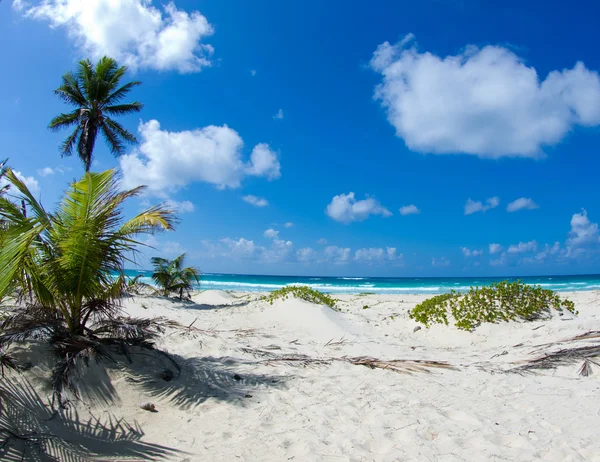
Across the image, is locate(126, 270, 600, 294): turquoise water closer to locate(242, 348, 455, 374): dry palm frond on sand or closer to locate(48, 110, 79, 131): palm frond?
locate(48, 110, 79, 131): palm frond

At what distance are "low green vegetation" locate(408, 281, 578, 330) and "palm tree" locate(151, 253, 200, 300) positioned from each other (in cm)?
1163

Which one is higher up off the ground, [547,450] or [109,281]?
[109,281]

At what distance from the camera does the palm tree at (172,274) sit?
685 inches

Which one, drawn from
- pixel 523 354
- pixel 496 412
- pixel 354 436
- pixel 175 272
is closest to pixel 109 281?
pixel 354 436

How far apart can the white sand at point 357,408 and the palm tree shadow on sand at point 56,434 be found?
0.16m

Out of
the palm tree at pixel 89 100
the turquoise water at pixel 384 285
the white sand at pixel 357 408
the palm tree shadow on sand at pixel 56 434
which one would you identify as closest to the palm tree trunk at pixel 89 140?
the palm tree at pixel 89 100

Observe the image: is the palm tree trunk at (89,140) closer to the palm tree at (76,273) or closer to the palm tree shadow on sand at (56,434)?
the palm tree at (76,273)

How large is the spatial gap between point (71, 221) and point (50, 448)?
2.68m

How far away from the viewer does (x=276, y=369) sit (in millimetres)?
5480

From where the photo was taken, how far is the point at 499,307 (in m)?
9.45

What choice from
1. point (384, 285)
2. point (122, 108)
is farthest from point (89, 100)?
point (384, 285)

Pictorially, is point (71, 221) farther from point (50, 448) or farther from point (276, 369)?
point (276, 369)

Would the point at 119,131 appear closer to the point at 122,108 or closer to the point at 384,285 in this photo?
the point at 122,108

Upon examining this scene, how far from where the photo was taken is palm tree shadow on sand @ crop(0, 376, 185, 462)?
2910 mm
